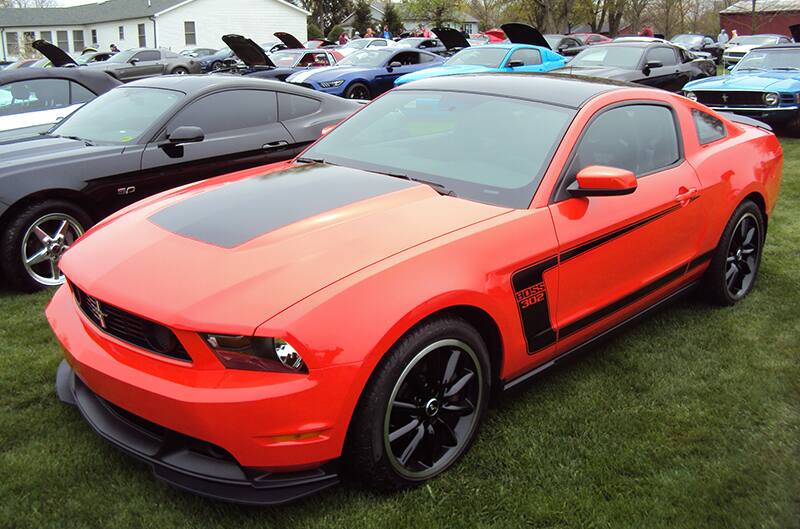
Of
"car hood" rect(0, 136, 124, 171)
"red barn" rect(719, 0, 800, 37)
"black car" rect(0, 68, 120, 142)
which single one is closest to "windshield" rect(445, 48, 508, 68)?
"black car" rect(0, 68, 120, 142)

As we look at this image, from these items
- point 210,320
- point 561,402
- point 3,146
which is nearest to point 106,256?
point 210,320

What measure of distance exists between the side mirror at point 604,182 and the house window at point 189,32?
47.2m

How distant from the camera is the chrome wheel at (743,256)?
4477 millimetres

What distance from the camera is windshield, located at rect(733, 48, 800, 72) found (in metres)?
11.7

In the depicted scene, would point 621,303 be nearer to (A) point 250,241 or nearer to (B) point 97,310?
(A) point 250,241

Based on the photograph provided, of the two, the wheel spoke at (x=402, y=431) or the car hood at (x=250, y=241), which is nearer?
the car hood at (x=250, y=241)

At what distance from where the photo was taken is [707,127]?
4324 millimetres

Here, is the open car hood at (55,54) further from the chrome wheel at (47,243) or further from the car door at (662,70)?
the car door at (662,70)

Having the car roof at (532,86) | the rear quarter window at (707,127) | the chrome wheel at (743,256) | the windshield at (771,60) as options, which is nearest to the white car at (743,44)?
the windshield at (771,60)

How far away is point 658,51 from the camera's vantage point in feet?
43.5

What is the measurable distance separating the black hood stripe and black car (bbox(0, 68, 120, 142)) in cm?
474

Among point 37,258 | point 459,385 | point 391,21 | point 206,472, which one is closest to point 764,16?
point 391,21

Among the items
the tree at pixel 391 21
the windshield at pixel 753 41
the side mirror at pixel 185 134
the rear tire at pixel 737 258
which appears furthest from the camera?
the tree at pixel 391 21

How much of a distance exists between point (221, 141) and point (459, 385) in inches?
148
